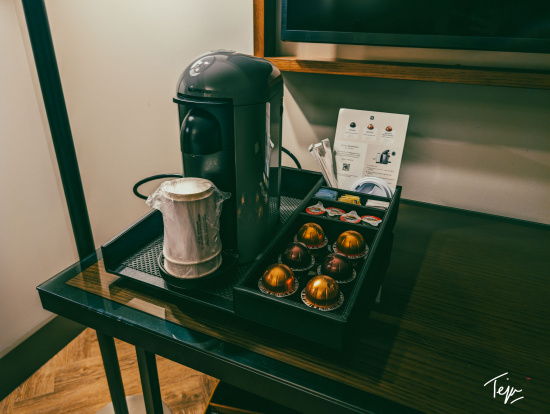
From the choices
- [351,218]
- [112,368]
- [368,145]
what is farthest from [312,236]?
[112,368]

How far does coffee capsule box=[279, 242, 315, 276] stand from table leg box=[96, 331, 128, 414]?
39cm

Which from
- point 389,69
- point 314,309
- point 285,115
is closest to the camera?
point 314,309

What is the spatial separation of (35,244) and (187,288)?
1070 mm

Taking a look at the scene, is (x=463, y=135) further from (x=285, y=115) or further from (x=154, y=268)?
(x=154, y=268)

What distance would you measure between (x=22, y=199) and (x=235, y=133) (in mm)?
1077

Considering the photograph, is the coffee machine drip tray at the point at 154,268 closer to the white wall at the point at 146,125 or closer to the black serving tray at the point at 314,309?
the black serving tray at the point at 314,309

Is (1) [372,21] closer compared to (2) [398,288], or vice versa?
(2) [398,288]

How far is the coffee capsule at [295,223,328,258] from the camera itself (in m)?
0.70

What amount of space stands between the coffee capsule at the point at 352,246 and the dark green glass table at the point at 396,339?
0.09 m

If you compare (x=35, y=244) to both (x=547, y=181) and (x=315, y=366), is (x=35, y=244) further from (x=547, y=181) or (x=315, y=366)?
(x=547, y=181)

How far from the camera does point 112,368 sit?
0.83 m

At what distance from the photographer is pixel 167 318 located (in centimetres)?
62

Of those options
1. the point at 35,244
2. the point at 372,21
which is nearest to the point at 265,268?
the point at 372,21

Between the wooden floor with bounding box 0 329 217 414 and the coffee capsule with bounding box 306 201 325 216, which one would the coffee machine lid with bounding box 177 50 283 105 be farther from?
the wooden floor with bounding box 0 329 217 414
